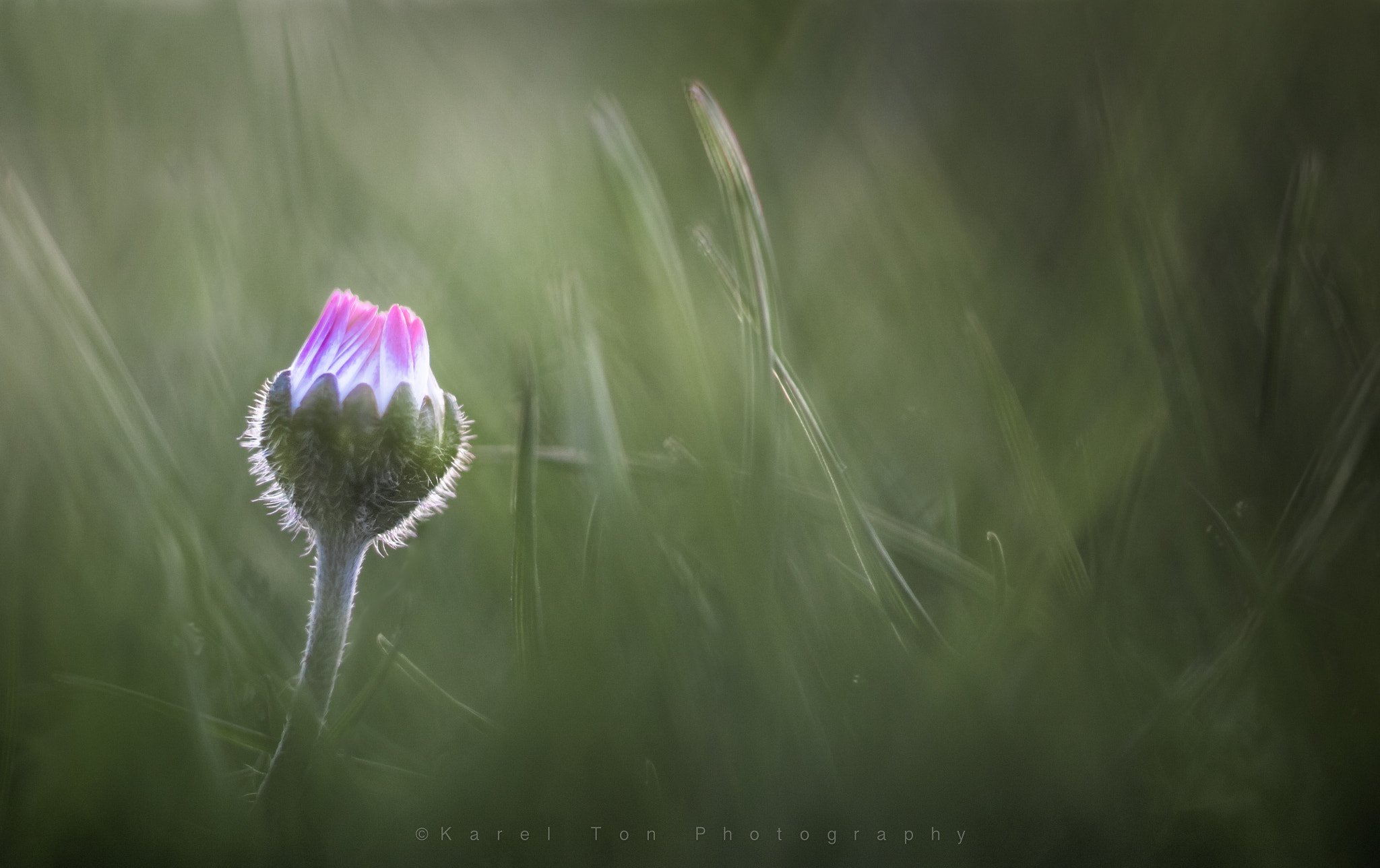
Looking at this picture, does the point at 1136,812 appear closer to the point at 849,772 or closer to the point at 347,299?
the point at 849,772

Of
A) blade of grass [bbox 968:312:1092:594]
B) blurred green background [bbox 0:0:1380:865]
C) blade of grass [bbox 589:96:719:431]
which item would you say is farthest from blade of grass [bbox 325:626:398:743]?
blade of grass [bbox 968:312:1092:594]

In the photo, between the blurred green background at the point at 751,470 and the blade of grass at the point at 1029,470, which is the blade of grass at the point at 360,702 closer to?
the blurred green background at the point at 751,470

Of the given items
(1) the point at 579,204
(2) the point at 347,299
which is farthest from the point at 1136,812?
(1) the point at 579,204

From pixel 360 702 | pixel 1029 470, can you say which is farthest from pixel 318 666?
pixel 1029 470

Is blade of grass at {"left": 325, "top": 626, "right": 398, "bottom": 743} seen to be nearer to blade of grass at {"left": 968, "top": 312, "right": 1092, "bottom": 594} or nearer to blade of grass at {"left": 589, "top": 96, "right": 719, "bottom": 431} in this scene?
blade of grass at {"left": 589, "top": 96, "right": 719, "bottom": 431}

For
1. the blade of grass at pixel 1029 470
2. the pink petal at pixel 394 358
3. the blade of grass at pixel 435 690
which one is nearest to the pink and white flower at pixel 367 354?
the pink petal at pixel 394 358
